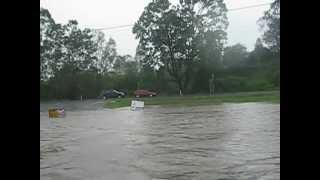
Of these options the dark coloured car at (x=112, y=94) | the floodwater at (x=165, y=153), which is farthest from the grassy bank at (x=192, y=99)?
the floodwater at (x=165, y=153)

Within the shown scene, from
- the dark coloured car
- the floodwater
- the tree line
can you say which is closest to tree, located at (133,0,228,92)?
the tree line

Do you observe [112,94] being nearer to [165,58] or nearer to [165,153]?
[165,58]

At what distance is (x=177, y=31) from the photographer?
2878 centimetres

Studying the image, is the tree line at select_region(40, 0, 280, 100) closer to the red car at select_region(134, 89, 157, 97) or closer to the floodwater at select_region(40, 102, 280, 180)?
the red car at select_region(134, 89, 157, 97)

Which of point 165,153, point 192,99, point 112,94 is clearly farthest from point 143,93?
point 165,153

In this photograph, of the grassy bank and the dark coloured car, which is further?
the dark coloured car

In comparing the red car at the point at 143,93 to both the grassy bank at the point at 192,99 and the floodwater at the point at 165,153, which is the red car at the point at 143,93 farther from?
the floodwater at the point at 165,153

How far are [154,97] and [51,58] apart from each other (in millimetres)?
7464

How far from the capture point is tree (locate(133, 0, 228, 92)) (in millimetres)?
27859

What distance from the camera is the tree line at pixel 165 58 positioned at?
2748 cm
